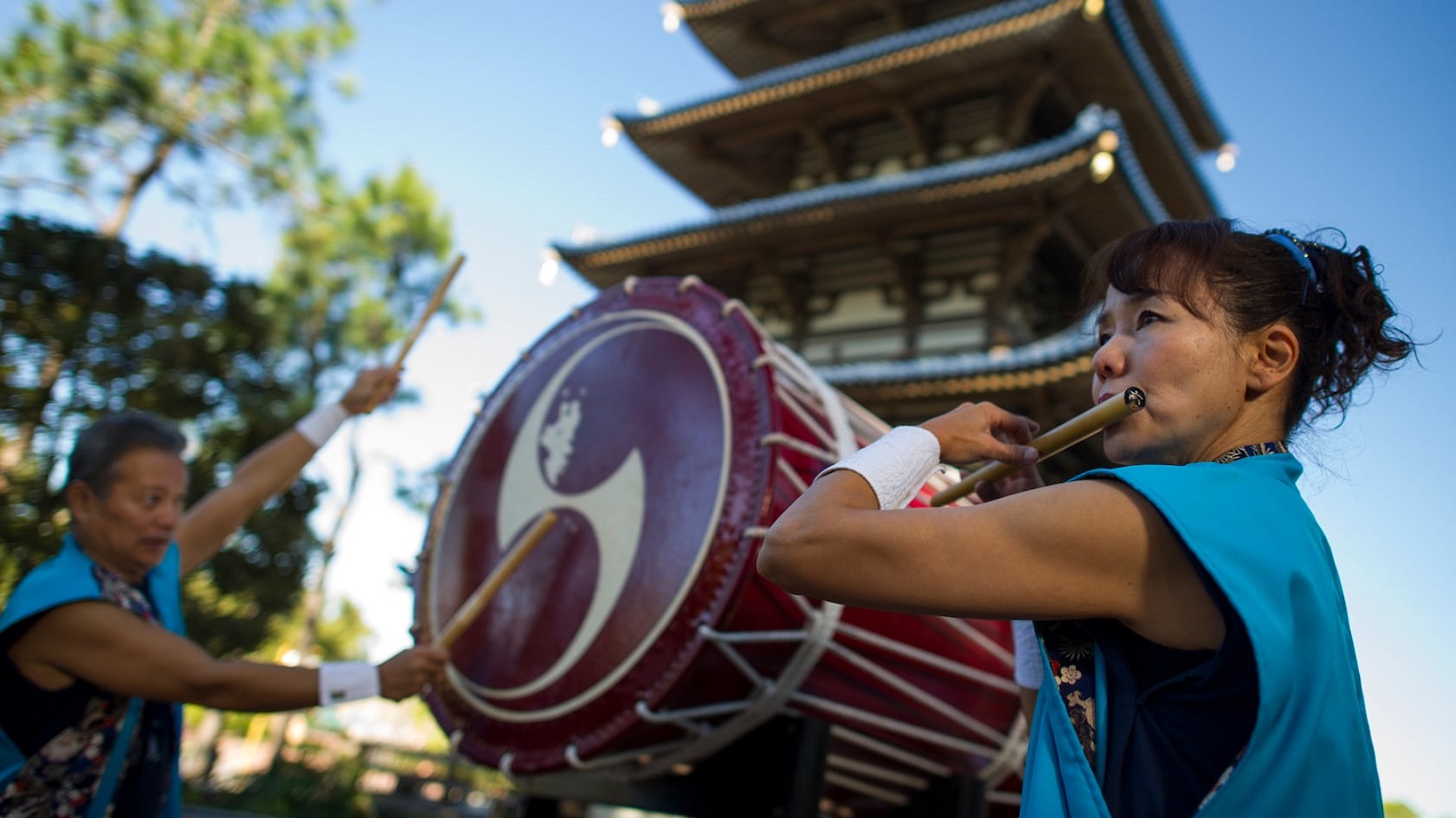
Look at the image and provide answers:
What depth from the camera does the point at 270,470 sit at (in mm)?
2449

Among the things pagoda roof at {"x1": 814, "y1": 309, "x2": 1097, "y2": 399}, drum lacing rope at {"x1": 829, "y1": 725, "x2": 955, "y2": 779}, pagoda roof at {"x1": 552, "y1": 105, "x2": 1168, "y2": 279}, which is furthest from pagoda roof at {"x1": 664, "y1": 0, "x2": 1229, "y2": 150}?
drum lacing rope at {"x1": 829, "y1": 725, "x2": 955, "y2": 779}

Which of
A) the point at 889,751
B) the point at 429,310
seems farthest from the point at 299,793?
the point at 889,751

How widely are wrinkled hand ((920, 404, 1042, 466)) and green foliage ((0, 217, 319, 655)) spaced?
7.58 meters

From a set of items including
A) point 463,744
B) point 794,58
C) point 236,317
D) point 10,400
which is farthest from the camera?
point 794,58

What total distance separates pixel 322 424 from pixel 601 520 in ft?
3.25

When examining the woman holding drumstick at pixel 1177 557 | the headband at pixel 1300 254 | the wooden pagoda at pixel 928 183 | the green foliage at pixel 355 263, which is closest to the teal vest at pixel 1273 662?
the woman holding drumstick at pixel 1177 557

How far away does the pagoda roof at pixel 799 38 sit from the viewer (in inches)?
404

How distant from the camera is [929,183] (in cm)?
741

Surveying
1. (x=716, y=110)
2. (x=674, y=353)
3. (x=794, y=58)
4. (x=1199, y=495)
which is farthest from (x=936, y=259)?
(x=1199, y=495)

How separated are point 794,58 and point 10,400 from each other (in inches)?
332

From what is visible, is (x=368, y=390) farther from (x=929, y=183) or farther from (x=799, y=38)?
(x=799, y=38)

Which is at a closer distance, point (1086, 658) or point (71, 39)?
point (1086, 658)

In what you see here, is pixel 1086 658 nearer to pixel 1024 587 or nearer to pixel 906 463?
pixel 1024 587

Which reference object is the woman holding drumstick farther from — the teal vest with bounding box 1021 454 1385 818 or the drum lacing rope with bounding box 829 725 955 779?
the drum lacing rope with bounding box 829 725 955 779
